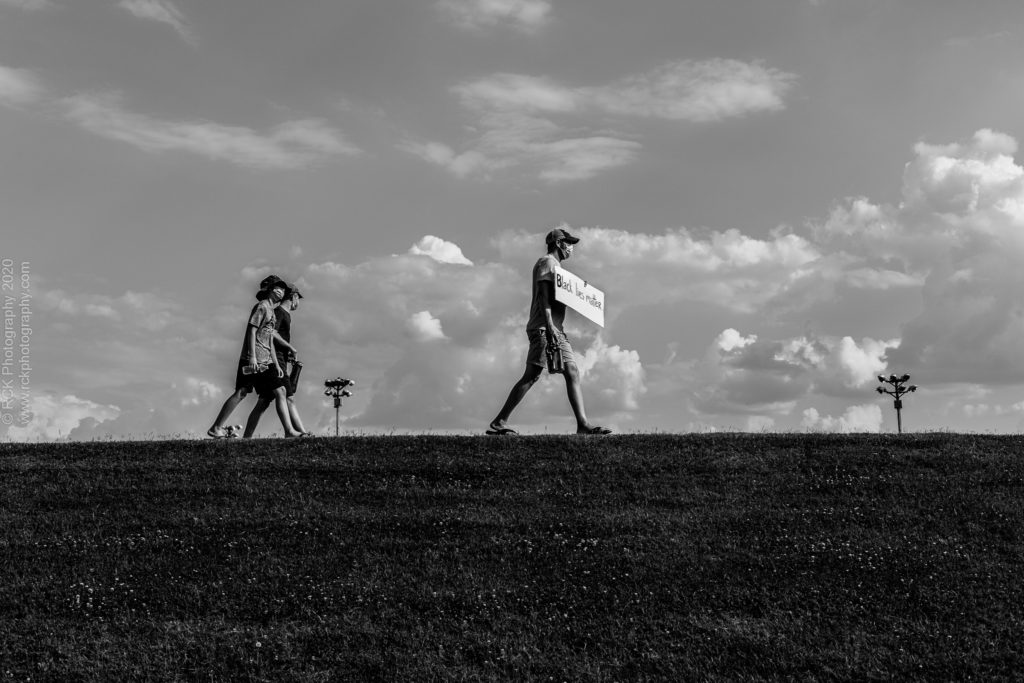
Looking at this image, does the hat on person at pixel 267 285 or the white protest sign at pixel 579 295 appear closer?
the white protest sign at pixel 579 295

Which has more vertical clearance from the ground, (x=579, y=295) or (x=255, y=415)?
(x=579, y=295)

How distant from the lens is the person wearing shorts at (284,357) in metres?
20.5

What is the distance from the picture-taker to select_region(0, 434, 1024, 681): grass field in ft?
35.9

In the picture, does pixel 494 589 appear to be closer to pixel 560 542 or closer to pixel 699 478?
pixel 560 542

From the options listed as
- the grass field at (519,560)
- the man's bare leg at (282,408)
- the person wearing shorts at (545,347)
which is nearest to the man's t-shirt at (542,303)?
the person wearing shorts at (545,347)

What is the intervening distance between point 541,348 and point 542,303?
0.90 m

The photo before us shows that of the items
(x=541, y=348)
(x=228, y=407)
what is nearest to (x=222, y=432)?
(x=228, y=407)

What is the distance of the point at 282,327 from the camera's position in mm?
21281

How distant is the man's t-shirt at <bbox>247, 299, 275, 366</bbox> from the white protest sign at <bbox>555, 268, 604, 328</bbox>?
568 centimetres

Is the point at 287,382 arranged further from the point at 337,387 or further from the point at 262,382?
the point at 337,387

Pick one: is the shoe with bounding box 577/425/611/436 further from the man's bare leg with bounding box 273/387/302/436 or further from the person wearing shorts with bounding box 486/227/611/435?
the man's bare leg with bounding box 273/387/302/436

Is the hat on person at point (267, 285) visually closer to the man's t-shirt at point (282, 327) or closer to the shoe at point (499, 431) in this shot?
the man's t-shirt at point (282, 327)

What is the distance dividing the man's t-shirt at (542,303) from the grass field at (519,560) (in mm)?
2295

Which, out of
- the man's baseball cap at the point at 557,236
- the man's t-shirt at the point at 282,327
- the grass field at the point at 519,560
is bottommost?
the grass field at the point at 519,560
